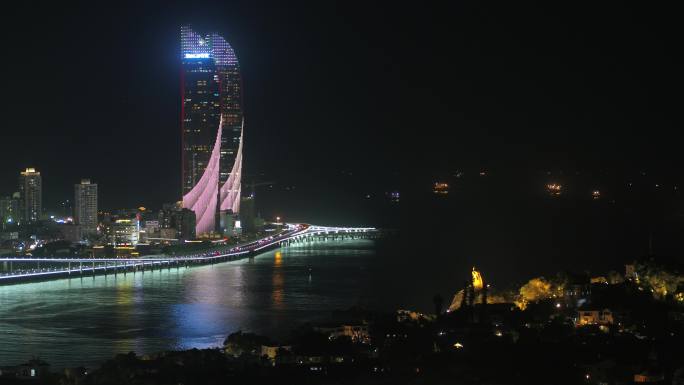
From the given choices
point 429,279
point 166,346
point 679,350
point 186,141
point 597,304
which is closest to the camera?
point 679,350

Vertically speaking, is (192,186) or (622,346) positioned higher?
(192,186)

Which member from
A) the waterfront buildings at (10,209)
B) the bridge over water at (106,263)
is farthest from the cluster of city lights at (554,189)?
the waterfront buildings at (10,209)

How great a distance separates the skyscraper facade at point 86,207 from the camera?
971 inches

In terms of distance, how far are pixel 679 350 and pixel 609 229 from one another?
16.8 metres

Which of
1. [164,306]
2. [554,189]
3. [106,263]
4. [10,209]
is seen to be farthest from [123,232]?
[554,189]

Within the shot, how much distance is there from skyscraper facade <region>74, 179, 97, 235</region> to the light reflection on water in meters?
7.95

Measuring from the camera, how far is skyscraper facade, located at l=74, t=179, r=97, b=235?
971 inches

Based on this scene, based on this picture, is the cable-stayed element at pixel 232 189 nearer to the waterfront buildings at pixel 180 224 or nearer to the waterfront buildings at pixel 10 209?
the waterfront buildings at pixel 180 224

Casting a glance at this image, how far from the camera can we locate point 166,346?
8.45 meters

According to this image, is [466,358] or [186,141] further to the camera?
[186,141]

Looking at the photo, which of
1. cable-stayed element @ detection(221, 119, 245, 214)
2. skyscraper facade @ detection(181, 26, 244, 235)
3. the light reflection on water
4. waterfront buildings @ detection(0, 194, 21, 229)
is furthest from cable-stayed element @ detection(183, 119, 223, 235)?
the light reflection on water

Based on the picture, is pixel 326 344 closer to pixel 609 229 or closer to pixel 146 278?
pixel 146 278

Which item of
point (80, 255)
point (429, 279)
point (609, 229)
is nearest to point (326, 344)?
point (429, 279)

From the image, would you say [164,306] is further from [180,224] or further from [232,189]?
[232,189]
